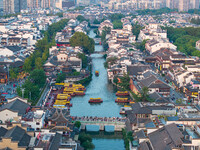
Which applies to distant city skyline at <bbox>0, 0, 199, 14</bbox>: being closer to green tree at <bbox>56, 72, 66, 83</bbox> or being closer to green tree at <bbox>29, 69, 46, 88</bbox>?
green tree at <bbox>56, 72, 66, 83</bbox>

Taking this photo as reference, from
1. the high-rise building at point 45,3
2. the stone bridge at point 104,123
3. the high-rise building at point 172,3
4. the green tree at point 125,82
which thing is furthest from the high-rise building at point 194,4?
the stone bridge at point 104,123

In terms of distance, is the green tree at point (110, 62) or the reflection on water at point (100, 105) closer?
the reflection on water at point (100, 105)

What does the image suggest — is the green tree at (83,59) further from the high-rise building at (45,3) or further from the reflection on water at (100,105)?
the high-rise building at (45,3)

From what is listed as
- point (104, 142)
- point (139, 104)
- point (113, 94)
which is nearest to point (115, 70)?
point (113, 94)

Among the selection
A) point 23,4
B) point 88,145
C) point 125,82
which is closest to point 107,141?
point 88,145

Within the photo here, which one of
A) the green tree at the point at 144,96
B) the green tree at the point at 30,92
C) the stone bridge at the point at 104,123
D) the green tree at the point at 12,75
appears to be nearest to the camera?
the stone bridge at the point at 104,123

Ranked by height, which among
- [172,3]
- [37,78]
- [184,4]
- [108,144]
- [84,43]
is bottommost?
[108,144]

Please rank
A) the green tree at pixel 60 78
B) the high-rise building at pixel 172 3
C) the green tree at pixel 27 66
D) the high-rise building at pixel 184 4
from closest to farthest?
the green tree at pixel 60 78, the green tree at pixel 27 66, the high-rise building at pixel 184 4, the high-rise building at pixel 172 3

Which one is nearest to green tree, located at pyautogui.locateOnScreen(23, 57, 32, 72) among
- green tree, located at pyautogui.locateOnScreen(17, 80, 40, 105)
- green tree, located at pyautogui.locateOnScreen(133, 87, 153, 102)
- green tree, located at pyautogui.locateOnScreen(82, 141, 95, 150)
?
green tree, located at pyautogui.locateOnScreen(17, 80, 40, 105)

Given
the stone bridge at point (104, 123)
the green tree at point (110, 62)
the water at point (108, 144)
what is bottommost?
the water at point (108, 144)

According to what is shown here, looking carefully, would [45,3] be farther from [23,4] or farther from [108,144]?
[108,144]
